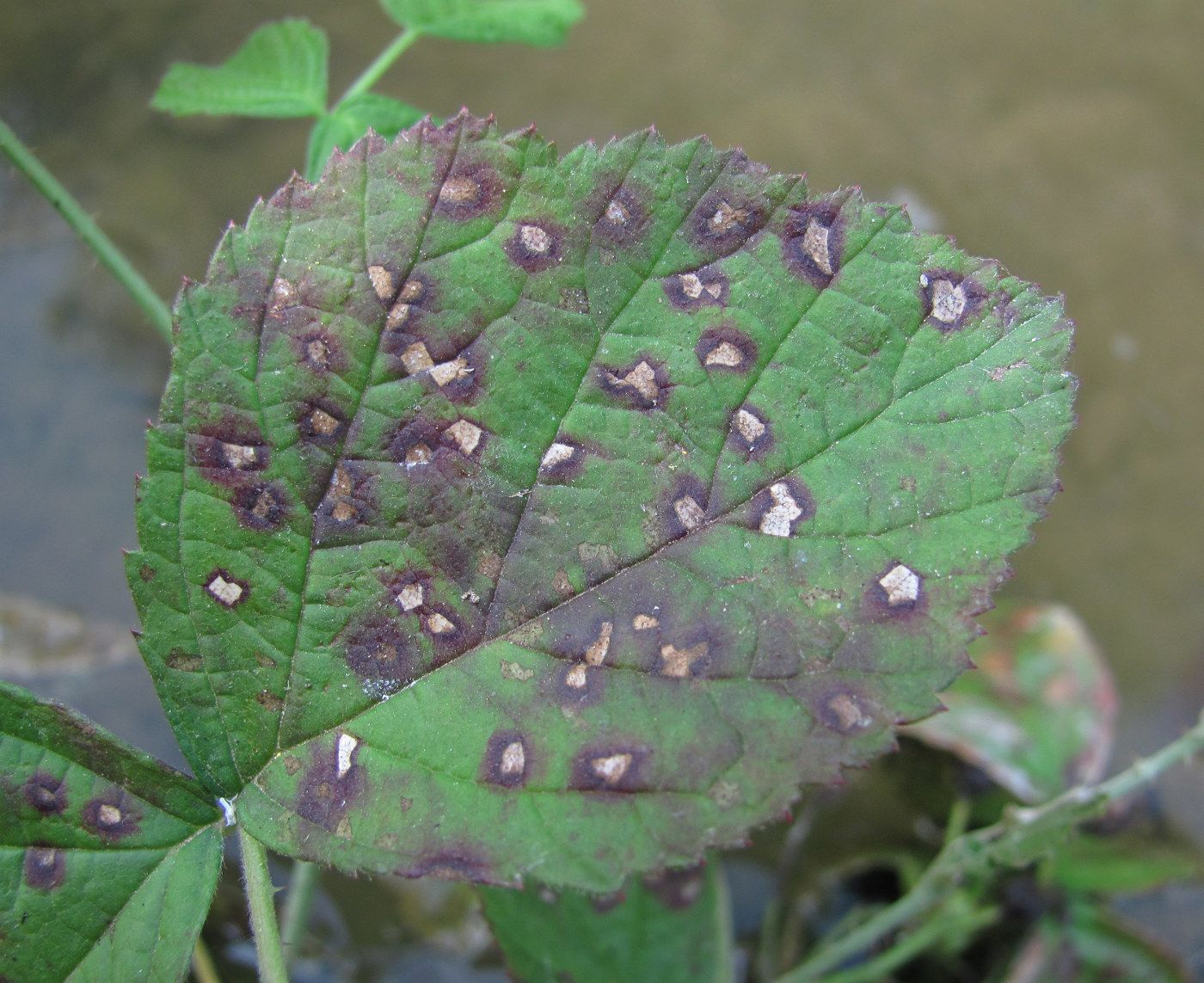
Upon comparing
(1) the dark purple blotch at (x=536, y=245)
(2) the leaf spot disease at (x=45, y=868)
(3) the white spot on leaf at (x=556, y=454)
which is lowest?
(2) the leaf spot disease at (x=45, y=868)

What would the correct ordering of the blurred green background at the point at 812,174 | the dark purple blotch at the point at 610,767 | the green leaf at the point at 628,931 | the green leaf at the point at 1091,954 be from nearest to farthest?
the dark purple blotch at the point at 610,767, the green leaf at the point at 628,931, the green leaf at the point at 1091,954, the blurred green background at the point at 812,174

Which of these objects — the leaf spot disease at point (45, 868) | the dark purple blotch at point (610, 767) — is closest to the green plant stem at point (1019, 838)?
the dark purple blotch at point (610, 767)

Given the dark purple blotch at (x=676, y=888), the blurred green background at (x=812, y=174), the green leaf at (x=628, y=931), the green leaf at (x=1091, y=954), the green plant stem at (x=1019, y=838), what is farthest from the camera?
the blurred green background at (x=812, y=174)

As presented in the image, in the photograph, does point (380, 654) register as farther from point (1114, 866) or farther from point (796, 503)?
point (1114, 866)

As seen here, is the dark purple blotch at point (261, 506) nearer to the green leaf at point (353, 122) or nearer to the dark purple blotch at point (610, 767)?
the dark purple blotch at point (610, 767)

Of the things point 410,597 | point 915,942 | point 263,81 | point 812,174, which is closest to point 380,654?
point 410,597

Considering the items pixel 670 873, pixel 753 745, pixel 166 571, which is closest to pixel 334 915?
pixel 670 873

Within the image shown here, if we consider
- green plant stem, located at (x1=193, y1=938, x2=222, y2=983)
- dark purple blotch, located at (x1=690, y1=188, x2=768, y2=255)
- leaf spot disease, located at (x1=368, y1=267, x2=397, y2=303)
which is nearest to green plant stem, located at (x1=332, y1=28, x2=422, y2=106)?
leaf spot disease, located at (x1=368, y1=267, x2=397, y2=303)
